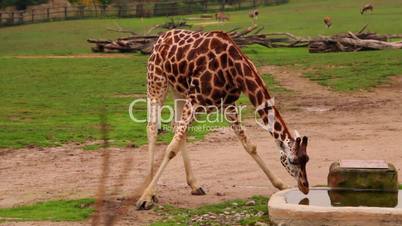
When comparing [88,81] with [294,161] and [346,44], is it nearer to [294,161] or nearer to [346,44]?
[346,44]

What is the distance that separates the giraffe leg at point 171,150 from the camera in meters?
8.05

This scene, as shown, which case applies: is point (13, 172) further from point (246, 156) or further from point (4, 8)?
point (4, 8)

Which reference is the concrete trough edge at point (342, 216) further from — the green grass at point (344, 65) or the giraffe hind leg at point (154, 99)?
the green grass at point (344, 65)

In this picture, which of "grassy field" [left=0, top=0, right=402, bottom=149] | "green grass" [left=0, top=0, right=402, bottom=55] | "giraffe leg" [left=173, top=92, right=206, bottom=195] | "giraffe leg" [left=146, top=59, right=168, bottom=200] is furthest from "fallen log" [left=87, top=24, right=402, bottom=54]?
"giraffe leg" [left=146, top=59, right=168, bottom=200]

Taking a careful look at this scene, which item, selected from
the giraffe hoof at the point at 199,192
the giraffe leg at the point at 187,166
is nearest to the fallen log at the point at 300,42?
the giraffe leg at the point at 187,166

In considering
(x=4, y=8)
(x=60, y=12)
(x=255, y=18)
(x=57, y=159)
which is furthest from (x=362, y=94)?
(x=4, y=8)

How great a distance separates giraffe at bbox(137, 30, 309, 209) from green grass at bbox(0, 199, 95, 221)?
55 cm

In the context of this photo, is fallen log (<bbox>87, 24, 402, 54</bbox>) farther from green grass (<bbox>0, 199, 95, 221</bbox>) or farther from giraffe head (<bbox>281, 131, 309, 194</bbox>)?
green grass (<bbox>0, 199, 95, 221</bbox>)

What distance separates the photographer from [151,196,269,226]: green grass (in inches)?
292

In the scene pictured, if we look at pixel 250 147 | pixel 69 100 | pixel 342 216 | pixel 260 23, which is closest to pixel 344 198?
pixel 342 216

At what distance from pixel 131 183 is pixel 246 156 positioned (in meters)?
2.23

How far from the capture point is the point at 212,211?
7.86 meters

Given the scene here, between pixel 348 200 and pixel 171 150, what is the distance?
177cm

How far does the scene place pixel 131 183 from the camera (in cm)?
938
